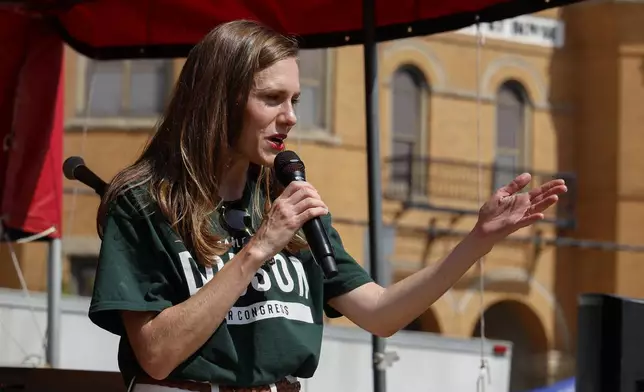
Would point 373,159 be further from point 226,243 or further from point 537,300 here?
point 537,300

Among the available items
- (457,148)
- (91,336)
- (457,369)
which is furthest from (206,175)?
(457,148)

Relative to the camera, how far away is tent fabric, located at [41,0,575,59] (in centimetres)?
377

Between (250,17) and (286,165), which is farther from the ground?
(250,17)

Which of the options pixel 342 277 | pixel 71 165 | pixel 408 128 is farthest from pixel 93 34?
pixel 408 128

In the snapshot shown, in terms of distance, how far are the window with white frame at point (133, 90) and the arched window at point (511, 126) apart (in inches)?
236

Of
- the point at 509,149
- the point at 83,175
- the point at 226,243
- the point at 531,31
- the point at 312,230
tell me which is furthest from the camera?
the point at 509,149

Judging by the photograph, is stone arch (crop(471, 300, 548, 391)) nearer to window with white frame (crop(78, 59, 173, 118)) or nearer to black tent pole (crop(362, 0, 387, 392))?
window with white frame (crop(78, 59, 173, 118))

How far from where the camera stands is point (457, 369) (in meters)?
7.29

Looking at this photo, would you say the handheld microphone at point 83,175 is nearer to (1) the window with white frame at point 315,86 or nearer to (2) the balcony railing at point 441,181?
(1) the window with white frame at point 315,86

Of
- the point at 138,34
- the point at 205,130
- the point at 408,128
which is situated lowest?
the point at 205,130

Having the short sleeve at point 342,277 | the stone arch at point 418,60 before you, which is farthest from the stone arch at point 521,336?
the short sleeve at point 342,277

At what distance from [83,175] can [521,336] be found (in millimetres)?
17881

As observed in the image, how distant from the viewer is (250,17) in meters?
4.00

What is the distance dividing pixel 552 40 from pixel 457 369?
539 inches
